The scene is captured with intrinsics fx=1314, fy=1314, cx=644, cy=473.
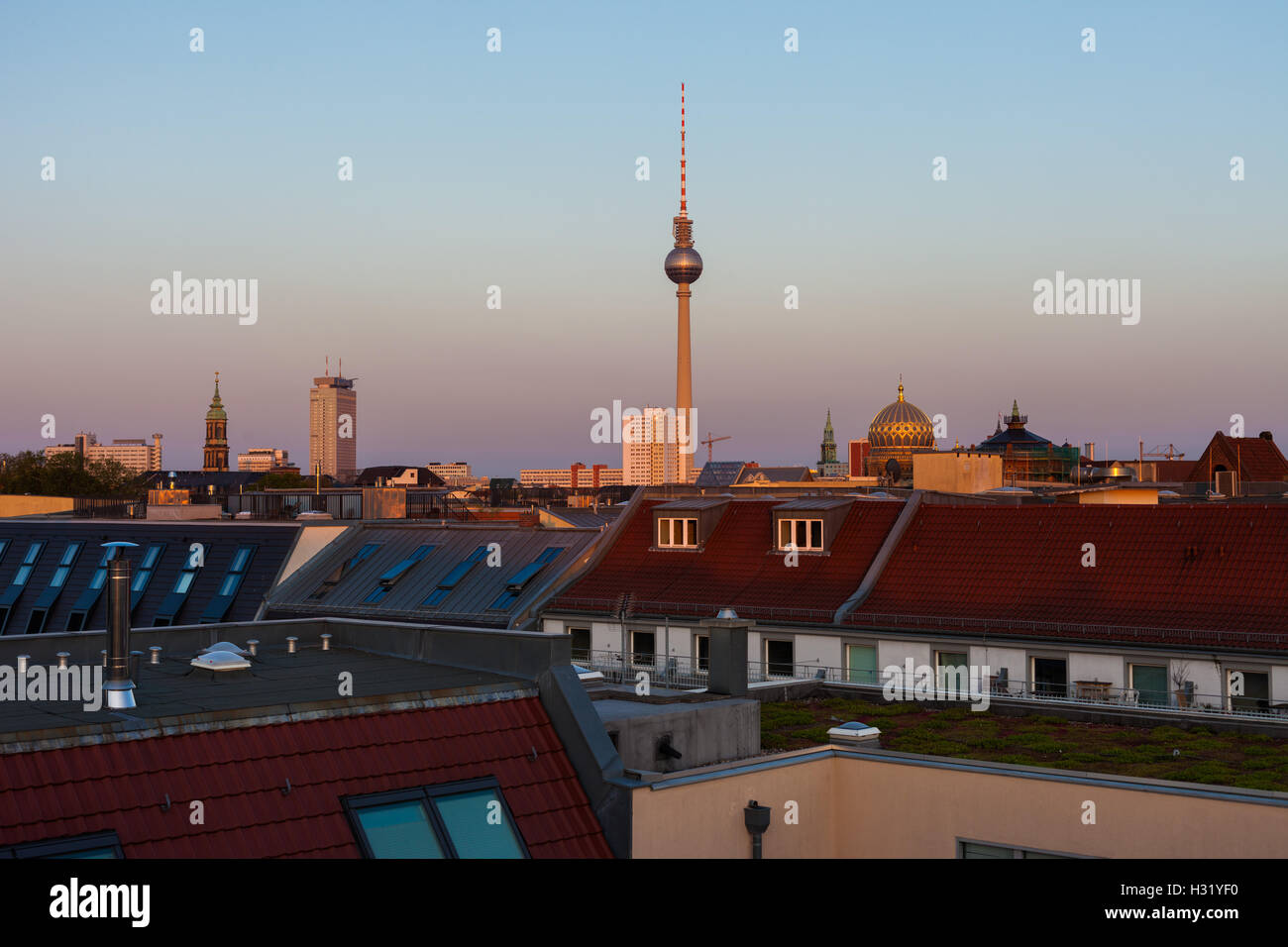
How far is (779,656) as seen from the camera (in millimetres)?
44750

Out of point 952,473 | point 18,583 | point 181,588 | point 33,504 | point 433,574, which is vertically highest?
point 952,473

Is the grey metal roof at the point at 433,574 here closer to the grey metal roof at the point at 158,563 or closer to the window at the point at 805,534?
the grey metal roof at the point at 158,563

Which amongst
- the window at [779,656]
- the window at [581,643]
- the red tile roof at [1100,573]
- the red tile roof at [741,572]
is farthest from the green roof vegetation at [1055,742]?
the window at [581,643]

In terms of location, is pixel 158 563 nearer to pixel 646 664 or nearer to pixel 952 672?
pixel 646 664

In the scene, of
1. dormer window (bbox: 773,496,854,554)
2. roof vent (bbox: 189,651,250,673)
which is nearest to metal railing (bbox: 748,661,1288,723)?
dormer window (bbox: 773,496,854,554)

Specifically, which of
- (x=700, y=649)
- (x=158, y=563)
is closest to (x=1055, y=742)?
(x=700, y=649)

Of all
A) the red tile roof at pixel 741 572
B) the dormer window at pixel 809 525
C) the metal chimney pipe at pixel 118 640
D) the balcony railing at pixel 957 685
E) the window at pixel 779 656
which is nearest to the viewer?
the metal chimney pipe at pixel 118 640

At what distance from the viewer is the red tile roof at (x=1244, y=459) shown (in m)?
126

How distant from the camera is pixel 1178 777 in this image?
19.8 m

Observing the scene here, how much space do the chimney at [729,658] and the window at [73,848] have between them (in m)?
12.1

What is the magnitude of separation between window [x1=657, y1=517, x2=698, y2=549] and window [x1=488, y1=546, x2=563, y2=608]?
14.1ft

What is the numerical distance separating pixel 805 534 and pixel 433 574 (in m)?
15.9
